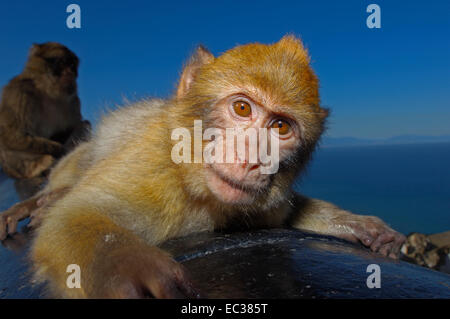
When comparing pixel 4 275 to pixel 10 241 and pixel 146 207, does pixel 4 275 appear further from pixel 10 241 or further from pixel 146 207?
pixel 10 241

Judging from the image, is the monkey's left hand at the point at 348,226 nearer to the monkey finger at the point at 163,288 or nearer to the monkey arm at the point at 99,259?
the monkey arm at the point at 99,259

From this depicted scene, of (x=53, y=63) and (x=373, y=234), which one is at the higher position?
(x=53, y=63)

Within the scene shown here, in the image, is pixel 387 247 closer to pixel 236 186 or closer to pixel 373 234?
pixel 373 234

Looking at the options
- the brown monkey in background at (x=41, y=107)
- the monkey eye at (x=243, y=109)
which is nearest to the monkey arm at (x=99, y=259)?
the monkey eye at (x=243, y=109)

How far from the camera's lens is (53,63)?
10.2 metres

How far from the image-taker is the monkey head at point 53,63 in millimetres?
10023

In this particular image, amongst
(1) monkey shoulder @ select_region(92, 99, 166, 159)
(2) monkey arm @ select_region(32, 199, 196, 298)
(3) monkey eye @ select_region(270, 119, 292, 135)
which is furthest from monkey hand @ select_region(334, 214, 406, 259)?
(2) monkey arm @ select_region(32, 199, 196, 298)

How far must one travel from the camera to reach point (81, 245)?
2.34 m

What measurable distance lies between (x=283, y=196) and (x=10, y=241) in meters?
2.60

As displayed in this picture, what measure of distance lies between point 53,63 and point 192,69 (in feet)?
26.4

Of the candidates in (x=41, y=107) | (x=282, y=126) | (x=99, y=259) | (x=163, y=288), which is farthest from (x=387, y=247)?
(x=41, y=107)

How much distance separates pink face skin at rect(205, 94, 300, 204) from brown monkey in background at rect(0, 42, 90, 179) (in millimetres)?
7328

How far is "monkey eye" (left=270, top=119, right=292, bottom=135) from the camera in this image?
9.91 feet
